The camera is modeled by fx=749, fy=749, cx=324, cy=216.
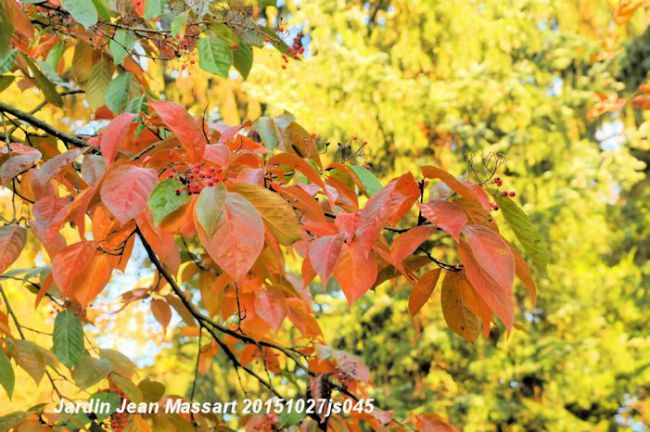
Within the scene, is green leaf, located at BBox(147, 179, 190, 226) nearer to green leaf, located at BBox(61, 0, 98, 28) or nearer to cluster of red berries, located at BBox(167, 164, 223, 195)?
cluster of red berries, located at BBox(167, 164, 223, 195)

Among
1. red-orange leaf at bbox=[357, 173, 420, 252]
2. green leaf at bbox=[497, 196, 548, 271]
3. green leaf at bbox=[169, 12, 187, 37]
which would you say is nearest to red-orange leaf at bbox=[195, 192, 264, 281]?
red-orange leaf at bbox=[357, 173, 420, 252]

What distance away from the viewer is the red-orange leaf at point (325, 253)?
653 mm

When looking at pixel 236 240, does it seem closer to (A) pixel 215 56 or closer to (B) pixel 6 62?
(A) pixel 215 56

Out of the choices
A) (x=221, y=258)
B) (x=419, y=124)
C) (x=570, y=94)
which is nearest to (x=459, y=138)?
(x=419, y=124)

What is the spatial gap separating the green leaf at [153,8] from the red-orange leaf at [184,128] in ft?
1.12

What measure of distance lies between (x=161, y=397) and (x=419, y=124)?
2.47 m

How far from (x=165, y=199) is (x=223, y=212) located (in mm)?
66

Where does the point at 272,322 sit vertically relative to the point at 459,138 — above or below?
below

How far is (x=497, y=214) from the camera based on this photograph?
10.4 feet

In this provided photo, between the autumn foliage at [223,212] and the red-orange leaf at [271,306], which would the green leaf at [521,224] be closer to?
the autumn foliage at [223,212]

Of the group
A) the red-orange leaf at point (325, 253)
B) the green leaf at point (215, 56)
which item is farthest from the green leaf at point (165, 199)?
the green leaf at point (215, 56)

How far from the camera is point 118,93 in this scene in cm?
116

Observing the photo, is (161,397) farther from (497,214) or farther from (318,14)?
(318,14)

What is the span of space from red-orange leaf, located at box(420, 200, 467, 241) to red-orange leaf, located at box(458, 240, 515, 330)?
3 centimetres
